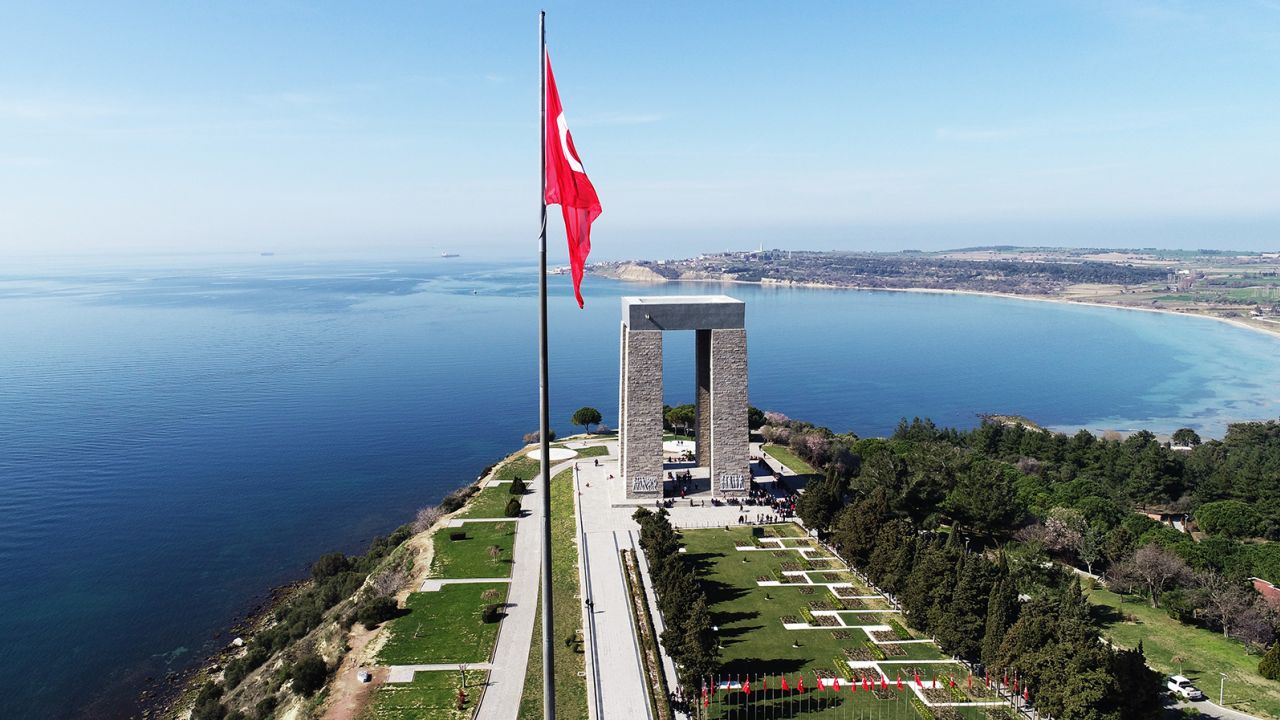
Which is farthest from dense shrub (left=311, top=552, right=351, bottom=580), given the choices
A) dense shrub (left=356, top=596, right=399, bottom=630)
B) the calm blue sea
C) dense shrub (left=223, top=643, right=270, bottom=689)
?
dense shrub (left=356, top=596, right=399, bottom=630)

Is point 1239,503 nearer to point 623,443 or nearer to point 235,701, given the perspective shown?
point 623,443

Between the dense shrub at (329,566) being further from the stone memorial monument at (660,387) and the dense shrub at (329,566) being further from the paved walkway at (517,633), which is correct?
the stone memorial monument at (660,387)

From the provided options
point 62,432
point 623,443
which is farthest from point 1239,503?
point 62,432

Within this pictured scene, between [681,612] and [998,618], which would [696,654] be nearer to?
[681,612]

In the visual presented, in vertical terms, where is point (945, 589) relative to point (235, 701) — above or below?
above

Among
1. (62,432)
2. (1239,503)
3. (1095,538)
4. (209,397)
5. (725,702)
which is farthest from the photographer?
(209,397)

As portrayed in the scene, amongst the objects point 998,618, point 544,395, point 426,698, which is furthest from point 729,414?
point 544,395

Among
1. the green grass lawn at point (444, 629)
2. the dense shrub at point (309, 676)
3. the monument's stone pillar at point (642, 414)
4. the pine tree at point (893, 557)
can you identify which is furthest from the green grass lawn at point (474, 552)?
the pine tree at point (893, 557)
